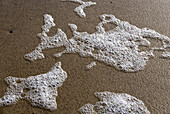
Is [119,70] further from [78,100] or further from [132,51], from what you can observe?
[78,100]

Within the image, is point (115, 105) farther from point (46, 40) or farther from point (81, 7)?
point (81, 7)

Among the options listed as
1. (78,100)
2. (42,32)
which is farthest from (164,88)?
(42,32)

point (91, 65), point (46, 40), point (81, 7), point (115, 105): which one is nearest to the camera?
point (115, 105)

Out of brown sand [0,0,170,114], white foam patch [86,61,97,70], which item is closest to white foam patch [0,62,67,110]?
brown sand [0,0,170,114]

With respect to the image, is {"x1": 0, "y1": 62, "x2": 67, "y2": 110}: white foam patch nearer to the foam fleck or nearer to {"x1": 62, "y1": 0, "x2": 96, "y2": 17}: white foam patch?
the foam fleck

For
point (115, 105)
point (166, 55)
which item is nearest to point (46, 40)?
point (115, 105)

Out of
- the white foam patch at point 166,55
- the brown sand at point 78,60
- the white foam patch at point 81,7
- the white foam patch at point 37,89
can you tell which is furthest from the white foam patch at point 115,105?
the white foam patch at point 81,7
